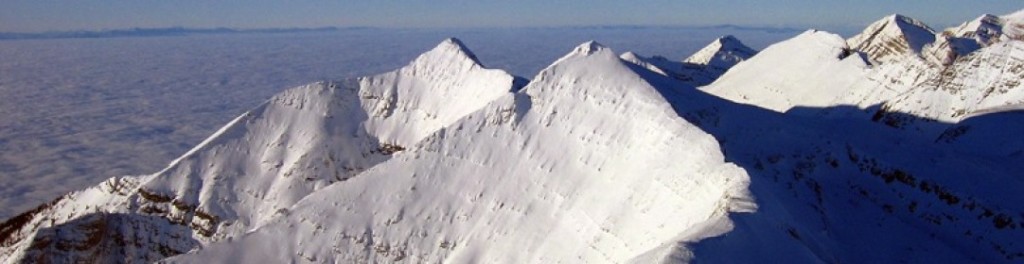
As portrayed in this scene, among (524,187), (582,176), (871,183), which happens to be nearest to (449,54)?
(524,187)

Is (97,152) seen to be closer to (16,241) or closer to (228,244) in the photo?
(16,241)

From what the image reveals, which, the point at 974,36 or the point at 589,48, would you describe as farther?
the point at 974,36

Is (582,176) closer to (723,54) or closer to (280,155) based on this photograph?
(280,155)

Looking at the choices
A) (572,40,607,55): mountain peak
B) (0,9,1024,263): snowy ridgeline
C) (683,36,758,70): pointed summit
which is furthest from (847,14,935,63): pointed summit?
(572,40,607,55): mountain peak

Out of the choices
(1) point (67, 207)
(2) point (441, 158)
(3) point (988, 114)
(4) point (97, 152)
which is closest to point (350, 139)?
(2) point (441, 158)

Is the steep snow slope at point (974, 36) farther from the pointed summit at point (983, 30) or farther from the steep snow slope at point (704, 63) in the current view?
the steep snow slope at point (704, 63)

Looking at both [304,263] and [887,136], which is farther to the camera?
[887,136]
